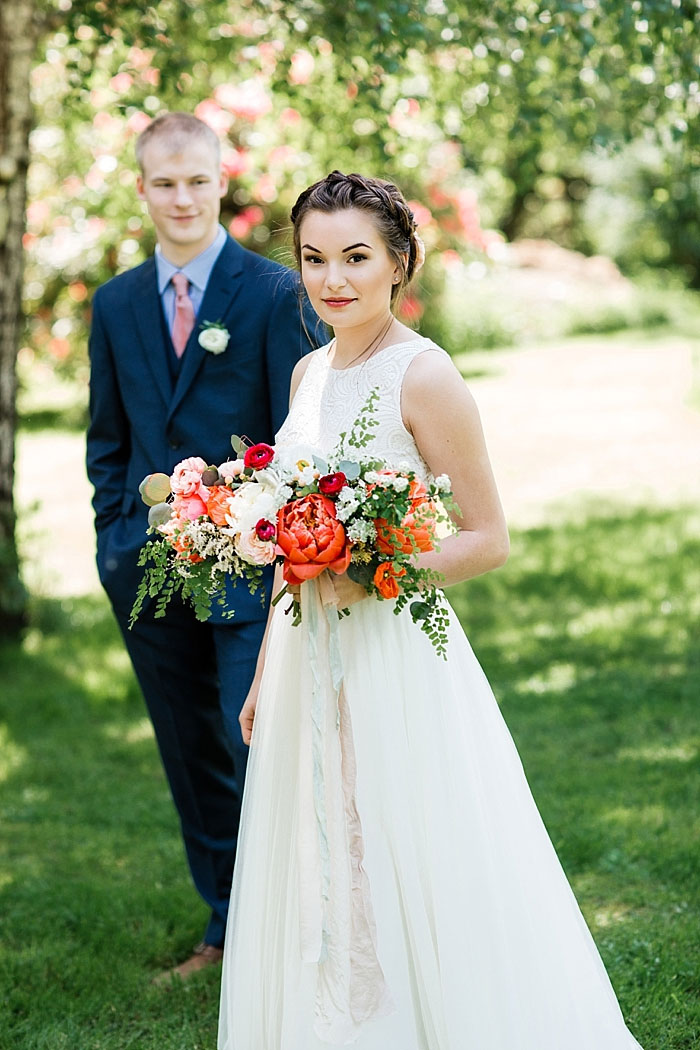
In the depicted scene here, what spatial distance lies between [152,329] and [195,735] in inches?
49.7

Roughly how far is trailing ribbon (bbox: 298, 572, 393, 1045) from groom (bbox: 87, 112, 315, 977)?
0.84 meters

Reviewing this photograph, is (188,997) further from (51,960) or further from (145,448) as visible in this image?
(145,448)

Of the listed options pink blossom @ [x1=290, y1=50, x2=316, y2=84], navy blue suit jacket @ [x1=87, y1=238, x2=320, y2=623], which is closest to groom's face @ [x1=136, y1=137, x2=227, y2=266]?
navy blue suit jacket @ [x1=87, y1=238, x2=320, y2=623]

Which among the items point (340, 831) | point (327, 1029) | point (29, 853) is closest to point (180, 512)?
point (340, 831)

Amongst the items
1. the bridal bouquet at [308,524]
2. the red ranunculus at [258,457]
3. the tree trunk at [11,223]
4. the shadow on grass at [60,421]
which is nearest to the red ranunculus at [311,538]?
the bridal bouquet at [308,524]

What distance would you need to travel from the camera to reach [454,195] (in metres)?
13.8

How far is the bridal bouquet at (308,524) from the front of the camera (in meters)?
2.33

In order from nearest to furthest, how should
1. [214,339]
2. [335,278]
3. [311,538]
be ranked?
[311,538]
[335,278]
[214,339]

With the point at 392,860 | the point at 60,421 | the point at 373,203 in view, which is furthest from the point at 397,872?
the point at 60,421

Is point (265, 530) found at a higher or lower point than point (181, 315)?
lower

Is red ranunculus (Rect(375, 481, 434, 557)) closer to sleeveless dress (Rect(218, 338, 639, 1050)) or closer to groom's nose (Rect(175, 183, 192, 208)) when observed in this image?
sleeveless dress (Rect(218, 338, 639, 1050))

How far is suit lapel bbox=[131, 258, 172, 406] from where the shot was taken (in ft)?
11.8

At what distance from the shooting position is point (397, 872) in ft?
8.66

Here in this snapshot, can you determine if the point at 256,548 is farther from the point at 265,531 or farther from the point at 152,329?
the point at 152,329
